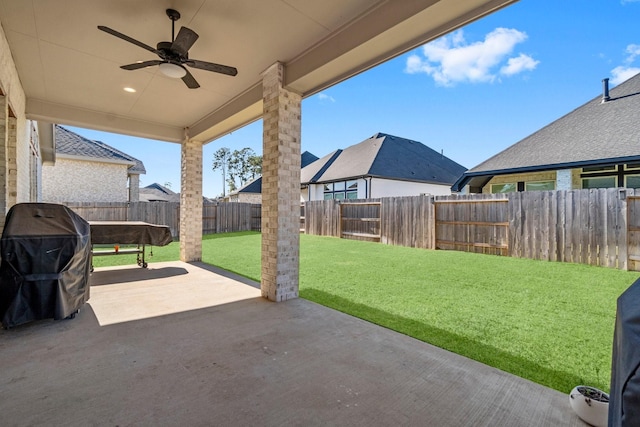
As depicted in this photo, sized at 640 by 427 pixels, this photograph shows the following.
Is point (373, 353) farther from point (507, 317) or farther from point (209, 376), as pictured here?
point (507, 317)

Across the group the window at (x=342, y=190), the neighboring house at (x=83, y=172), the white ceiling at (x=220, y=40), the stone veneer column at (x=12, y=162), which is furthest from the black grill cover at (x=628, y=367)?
the neighboring house at (x=83, y=172)

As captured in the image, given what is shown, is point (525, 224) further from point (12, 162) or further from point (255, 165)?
point (255, 165)

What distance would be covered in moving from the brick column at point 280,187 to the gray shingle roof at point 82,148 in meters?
13.6

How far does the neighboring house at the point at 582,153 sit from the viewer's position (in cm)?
839

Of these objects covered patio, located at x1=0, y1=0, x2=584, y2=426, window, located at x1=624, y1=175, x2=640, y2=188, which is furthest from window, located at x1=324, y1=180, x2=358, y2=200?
covered patio, located at x1=0, y1=0, x2=584, y2=426

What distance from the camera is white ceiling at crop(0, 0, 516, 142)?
288 centimetres

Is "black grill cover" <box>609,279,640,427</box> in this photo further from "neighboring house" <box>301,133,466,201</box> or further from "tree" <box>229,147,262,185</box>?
"tree" <box>229,147,262,185</box>

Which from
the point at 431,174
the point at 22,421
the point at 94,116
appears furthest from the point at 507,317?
the point at 431,174

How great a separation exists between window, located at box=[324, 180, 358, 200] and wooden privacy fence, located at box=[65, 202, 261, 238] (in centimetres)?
512

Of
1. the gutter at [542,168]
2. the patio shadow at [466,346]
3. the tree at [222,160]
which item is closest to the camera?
the patio shadow at [466,346]

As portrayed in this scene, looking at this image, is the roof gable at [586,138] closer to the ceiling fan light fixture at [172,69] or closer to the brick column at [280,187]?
the brick column at [280,187]

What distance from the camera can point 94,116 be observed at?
6.08m

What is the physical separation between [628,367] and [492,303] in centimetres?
372

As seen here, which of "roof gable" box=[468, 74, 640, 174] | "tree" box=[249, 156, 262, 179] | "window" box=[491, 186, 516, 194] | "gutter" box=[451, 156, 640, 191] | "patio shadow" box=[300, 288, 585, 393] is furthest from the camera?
"tree" box=[249, 156, 262, 179]
